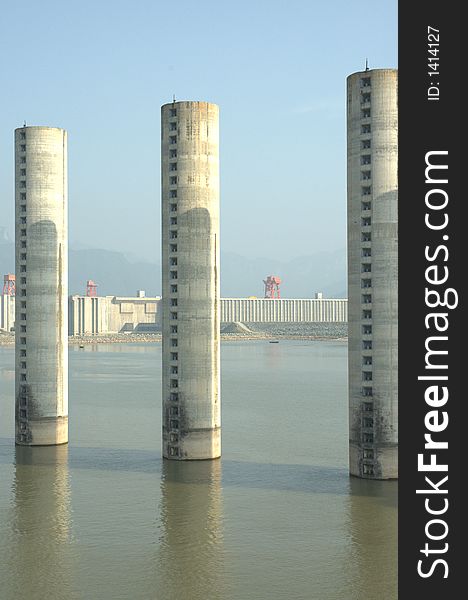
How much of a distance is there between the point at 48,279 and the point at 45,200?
5.63 metres

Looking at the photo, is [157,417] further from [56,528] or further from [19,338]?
[56,528]

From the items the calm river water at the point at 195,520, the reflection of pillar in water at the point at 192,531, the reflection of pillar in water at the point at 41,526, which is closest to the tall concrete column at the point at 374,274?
the calm river water at the point at 195,520

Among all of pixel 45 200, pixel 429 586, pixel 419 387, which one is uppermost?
pixel 45 200

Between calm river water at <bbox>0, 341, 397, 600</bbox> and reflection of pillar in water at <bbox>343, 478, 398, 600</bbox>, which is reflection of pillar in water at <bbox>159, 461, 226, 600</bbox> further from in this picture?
reflection of pillar in water at <bbox>343, 478, 398, 600</bbox>

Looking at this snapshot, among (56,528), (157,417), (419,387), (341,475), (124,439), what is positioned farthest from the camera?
(157,417)

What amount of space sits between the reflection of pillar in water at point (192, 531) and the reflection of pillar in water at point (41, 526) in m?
4.37

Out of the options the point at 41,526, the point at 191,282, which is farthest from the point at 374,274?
the point at 41,526

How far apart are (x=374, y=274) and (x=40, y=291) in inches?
1007

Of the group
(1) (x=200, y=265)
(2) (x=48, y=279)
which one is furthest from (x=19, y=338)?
(1) (x=200, y=265)

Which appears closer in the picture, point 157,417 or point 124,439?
point 124,439

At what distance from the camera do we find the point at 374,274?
5209 centimetres

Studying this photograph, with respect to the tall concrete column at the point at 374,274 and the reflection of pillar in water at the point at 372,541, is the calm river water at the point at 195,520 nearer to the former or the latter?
the reflection of pillar in water at the point at 372,541

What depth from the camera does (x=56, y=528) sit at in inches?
1724

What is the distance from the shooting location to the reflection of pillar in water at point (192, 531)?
3575 centimetres
